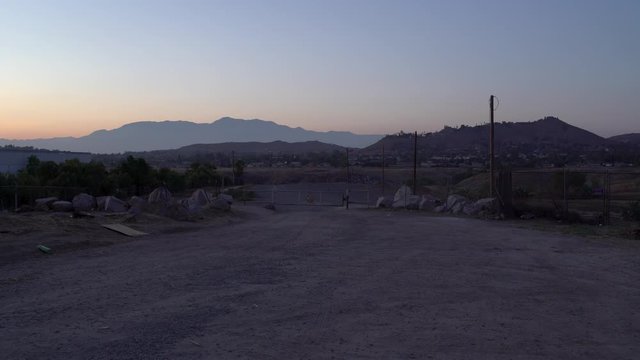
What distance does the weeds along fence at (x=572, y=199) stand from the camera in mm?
31625

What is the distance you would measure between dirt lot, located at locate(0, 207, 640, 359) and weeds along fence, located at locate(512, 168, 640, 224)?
9184 millimetres

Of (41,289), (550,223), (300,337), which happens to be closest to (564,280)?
(300,337)

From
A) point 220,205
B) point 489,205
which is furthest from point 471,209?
point 220,205

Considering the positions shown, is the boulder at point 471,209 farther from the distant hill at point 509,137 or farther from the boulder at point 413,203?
the distant hill at point 509,137

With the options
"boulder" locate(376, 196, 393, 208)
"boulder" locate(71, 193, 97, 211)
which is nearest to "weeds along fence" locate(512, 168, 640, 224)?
"boulder" locate(376, 196, 393, 208)

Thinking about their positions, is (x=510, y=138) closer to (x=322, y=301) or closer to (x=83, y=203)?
(x=83, y=203)

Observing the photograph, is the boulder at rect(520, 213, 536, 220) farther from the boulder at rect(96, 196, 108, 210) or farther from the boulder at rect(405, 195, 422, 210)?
the boulder at rect(96, 196, 108, 210)

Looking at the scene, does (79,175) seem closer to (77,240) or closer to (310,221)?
(310,221)

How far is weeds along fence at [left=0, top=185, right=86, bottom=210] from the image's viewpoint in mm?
34000

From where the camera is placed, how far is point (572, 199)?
43844 mm

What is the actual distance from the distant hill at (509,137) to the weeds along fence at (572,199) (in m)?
88.5

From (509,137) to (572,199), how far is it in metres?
103

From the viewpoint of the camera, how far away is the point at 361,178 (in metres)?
89.2

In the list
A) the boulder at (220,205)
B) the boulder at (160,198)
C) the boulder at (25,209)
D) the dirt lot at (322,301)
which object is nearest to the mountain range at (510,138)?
the boulder at (220,205)
